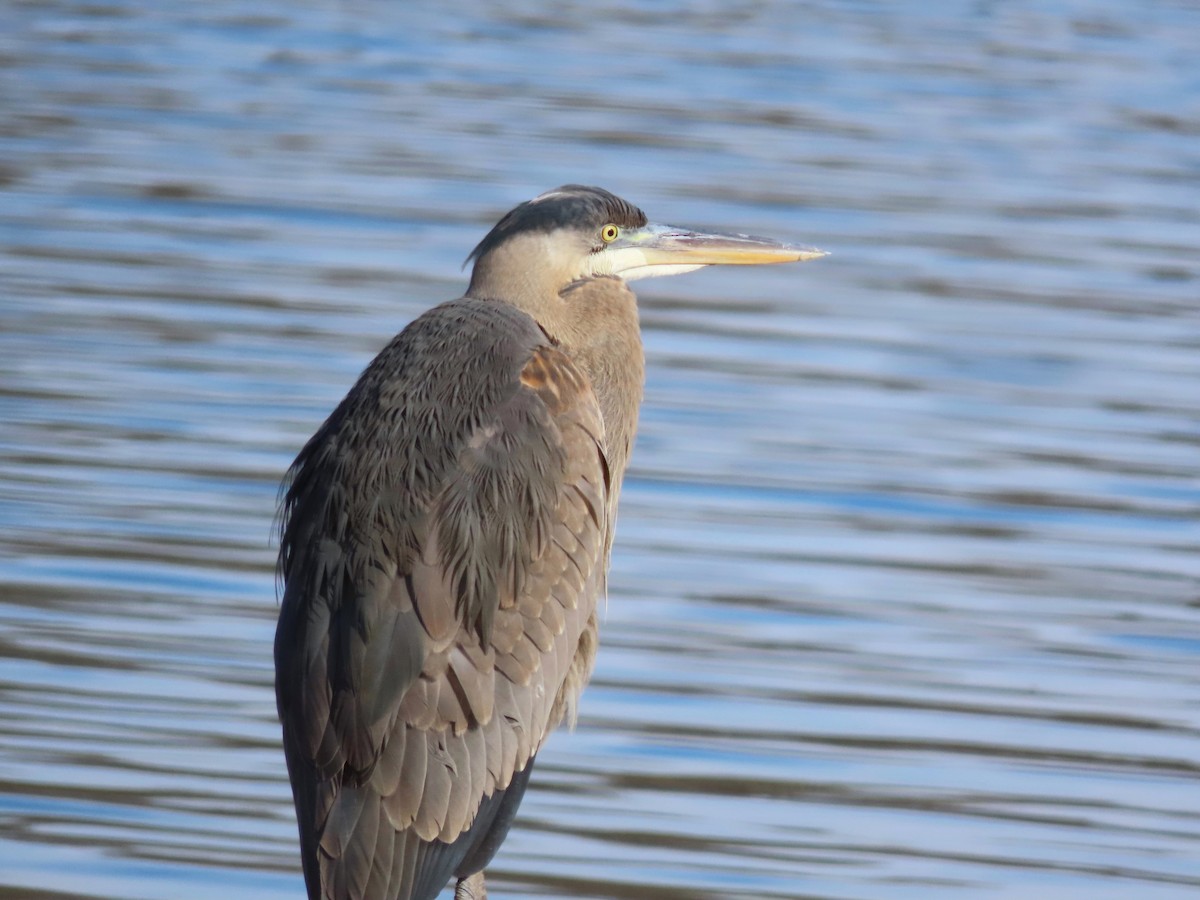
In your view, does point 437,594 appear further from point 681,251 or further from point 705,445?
point 705,445

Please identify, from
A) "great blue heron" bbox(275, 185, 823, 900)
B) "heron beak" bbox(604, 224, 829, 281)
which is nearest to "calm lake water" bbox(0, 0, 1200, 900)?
"great blue heron" bbox(275, 185, 823, 900)

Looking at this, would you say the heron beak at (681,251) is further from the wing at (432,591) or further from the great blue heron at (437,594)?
the wing at (432,591)

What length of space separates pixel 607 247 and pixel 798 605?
1.90 meters

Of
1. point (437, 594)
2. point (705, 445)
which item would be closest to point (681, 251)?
point (437, 594)

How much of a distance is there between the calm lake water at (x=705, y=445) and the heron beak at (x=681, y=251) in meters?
1.25

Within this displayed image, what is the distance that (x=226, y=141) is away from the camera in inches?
488

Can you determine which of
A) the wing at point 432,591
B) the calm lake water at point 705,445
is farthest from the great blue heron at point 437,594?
the calm lake water at point 705,445

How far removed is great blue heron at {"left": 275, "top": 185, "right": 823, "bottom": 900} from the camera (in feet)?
13.4

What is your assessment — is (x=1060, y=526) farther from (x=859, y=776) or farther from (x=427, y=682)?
(x=427, y=682)

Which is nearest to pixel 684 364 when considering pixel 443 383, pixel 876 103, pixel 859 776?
pixel 859 776

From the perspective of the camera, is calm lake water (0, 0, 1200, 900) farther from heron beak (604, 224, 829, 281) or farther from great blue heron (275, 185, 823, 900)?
heron beak (604, 224, 829, 281)

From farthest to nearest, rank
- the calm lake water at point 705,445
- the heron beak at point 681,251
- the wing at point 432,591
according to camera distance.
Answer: the calm lake water at point 705,445, the heron beak at point 681,251, the wing at point 432,591

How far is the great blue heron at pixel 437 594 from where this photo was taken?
4.09 meters

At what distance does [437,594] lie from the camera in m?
4.22
